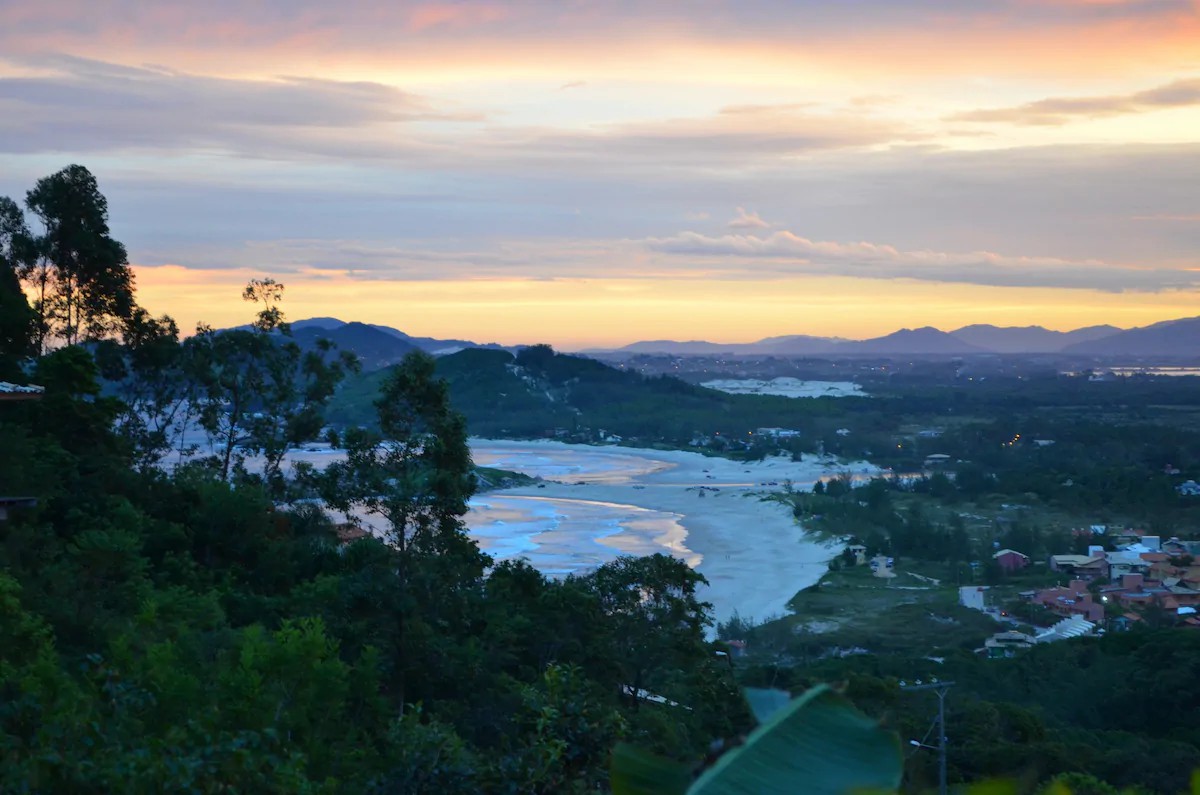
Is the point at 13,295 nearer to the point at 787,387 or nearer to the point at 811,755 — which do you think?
the point at 811,755

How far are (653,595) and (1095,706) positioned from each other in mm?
7287

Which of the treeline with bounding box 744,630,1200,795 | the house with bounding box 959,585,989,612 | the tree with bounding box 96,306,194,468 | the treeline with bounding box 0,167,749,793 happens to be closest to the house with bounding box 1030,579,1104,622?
the house with bounding box 959,585,989,612

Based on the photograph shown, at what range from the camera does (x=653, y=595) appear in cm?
1272

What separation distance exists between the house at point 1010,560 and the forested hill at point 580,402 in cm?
3333

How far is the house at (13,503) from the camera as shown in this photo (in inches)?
411

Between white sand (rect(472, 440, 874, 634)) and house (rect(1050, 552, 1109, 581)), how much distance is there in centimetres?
585

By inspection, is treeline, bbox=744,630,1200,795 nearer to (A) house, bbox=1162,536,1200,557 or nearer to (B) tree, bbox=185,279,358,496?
(B) tree, bbox=185,279,358,496

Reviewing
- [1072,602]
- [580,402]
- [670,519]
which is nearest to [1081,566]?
[1072,602]

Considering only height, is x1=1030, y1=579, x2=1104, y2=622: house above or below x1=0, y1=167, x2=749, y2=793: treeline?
below

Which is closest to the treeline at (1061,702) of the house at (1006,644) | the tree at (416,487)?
the house at (1006,644)

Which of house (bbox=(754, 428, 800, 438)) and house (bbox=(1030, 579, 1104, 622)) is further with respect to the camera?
house (bbox=(754, 428, 800, 438))

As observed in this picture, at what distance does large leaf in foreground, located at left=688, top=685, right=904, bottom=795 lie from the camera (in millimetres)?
1082

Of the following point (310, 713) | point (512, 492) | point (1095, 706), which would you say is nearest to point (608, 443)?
point (512, 492)

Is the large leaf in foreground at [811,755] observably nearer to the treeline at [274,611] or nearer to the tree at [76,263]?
the treeline at [274,611]
